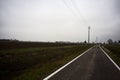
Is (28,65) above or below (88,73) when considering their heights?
below

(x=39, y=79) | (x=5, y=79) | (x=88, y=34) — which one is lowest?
(x=5, y=79)

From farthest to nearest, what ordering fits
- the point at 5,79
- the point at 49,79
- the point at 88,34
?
the point at 88,34 → the point at 5,79 → the point at 49,79

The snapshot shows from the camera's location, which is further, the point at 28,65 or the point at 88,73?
the point at 28,65

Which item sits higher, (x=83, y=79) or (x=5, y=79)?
(x=83, y=79)

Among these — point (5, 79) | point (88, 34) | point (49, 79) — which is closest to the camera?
point (49, 79)

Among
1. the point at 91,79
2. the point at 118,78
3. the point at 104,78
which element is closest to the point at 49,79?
the point at 91,79

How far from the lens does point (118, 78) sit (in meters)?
8.05

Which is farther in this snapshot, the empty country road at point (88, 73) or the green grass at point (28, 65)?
the green grass at point (28, 65)

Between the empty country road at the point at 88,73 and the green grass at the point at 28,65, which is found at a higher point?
the empty country road at the point at 88,73

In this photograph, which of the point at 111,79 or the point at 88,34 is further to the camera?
the point at 88,34

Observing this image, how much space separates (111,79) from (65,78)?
2211 millimetres

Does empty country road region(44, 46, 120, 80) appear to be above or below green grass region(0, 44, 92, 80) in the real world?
above

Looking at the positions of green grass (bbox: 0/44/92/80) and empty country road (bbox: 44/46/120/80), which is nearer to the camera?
empty country road (bbox: 44/46/120/80)

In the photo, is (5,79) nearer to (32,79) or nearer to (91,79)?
(32,79)
